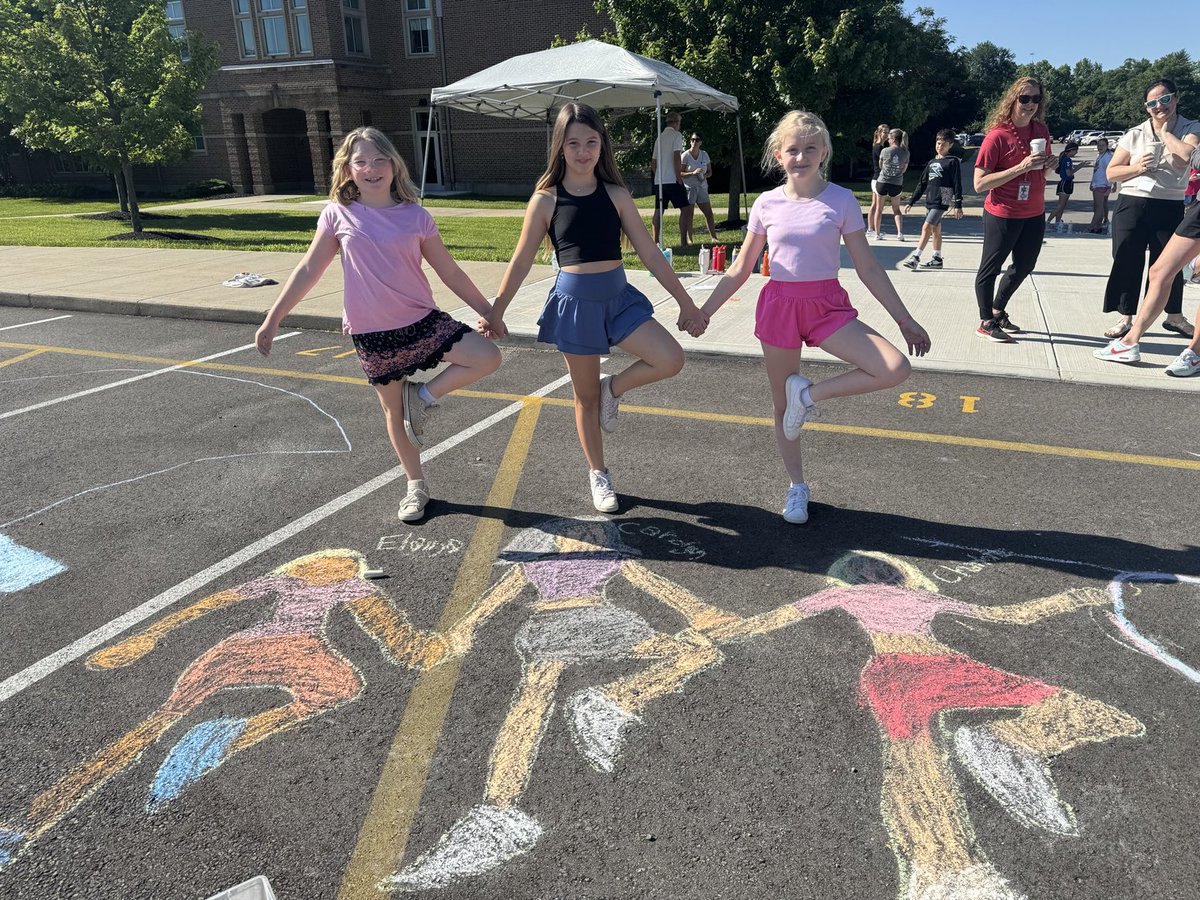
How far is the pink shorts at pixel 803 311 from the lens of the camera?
391 centimetres

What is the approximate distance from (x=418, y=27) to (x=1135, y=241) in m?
31.9

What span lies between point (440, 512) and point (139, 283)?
357 inches

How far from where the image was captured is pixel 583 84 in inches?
542

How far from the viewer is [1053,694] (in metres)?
2.87

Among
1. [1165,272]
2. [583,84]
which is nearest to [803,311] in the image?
[1165,272]

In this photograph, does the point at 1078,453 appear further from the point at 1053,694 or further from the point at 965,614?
the point at 1053,694

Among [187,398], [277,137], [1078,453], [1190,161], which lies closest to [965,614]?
[1078,453]

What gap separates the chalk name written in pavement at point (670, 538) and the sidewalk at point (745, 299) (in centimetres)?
362

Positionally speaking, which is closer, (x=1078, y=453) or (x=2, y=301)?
(x=1078, y=453)

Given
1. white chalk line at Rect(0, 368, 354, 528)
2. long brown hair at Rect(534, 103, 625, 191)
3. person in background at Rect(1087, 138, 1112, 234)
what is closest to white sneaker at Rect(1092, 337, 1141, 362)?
long brown hair at Rect(534, 103, 625, 191)

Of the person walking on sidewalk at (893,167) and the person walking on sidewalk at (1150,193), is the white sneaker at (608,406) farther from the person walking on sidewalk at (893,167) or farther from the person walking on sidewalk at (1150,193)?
the person walking on sidewalk at (893,167)

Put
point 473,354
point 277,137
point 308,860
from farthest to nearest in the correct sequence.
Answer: point 277,137 < point 473,354 < point 308,860

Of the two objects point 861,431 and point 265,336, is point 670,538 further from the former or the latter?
point 265,336

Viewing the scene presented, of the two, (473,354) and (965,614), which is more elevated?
(473,354)
